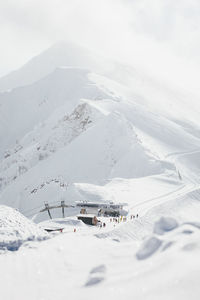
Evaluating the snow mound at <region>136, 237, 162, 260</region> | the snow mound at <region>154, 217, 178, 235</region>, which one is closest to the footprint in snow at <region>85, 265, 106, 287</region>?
the snow mound at <region>136, 237, 162, 260</region>

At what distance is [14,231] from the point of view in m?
13.7

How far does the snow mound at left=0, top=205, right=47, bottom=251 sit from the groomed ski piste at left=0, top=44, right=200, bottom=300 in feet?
0.12

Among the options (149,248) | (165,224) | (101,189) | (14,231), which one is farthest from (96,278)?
(101,189)

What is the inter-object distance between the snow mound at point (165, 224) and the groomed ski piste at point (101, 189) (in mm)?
26

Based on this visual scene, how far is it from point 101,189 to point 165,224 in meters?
29.7

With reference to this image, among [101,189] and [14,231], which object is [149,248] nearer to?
[14,231]

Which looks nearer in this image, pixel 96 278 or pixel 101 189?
pixel 96 278

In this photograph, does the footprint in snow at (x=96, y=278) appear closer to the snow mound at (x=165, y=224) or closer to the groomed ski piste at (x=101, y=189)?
the groomed ski piste at (x=101, y=189)

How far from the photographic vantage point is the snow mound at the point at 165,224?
9.67 metres

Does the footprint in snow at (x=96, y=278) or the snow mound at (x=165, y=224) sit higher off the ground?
the snow mound at (x=165, y=224)

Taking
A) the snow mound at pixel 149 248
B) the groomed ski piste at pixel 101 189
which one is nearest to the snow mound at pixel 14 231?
the groomed ski piste at pixel 101 189

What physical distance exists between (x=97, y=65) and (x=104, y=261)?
164380mm

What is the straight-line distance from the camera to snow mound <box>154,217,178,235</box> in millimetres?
9672

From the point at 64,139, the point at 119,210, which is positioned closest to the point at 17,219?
the point at 119,210
